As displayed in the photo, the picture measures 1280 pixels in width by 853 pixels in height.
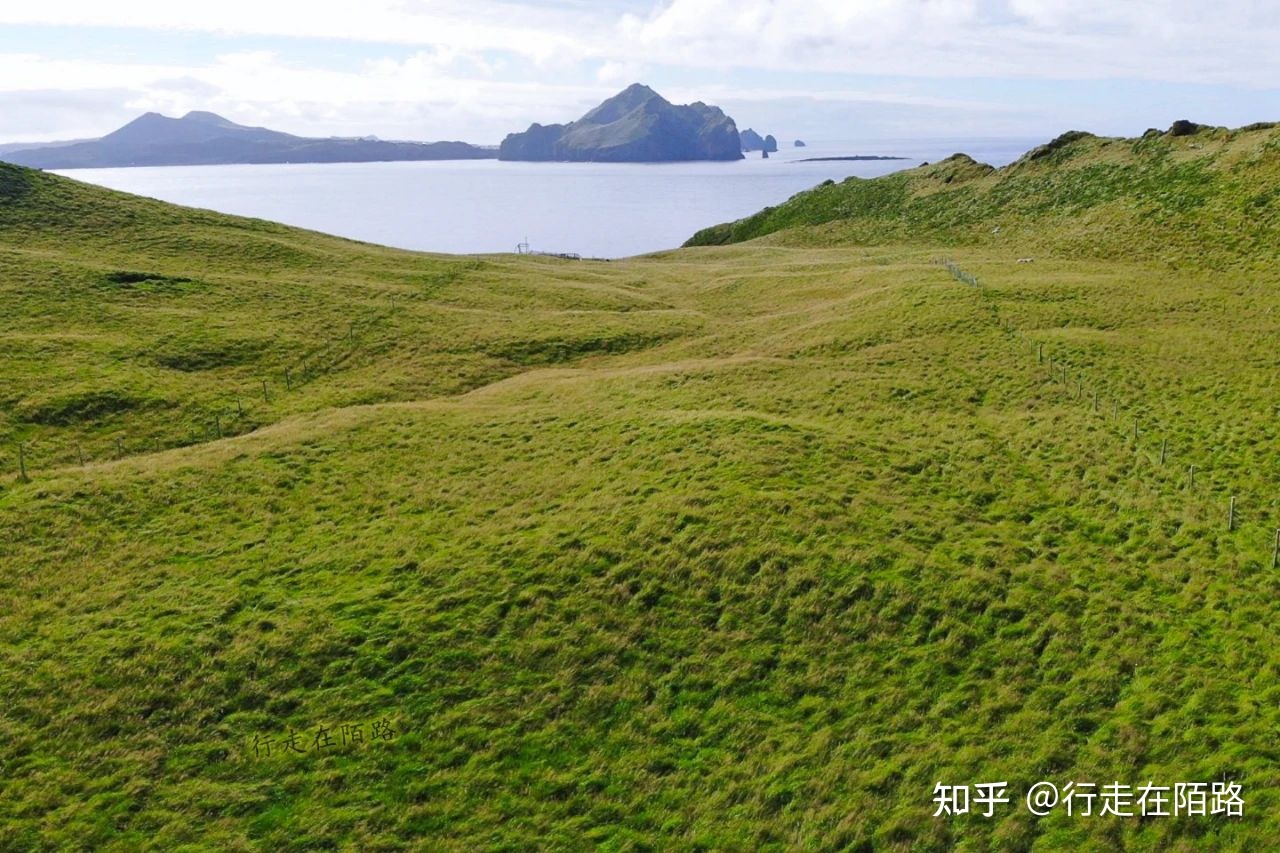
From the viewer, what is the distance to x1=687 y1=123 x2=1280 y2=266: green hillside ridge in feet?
212

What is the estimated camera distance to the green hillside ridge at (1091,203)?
6456 centimetres

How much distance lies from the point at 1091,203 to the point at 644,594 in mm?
83583

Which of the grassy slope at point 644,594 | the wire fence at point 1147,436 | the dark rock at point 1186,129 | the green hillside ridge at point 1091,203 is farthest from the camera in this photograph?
the dark rock at point 1186,129

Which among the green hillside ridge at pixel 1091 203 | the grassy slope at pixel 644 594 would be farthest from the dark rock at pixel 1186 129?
the grassy slope at pixel 644 594

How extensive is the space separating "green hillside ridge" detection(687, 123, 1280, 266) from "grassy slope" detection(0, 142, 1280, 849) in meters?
24.7

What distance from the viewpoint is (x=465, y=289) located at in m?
65.8

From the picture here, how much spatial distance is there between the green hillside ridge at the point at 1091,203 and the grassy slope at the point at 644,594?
80.9ft

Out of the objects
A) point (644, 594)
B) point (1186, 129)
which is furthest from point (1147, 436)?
point (1186, 129)

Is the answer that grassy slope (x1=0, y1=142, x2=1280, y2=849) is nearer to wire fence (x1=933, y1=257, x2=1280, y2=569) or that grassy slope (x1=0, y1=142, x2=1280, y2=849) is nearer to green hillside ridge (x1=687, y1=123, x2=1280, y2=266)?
wire fence (x1=933, y1=257, x2=1280, y2=569)

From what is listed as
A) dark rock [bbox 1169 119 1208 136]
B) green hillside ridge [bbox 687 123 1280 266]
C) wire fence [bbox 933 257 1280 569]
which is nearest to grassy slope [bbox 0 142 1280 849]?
Result: wire fence [bbox 933 257 1280 569]

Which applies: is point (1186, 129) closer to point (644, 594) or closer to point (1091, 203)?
point (1091, 203)

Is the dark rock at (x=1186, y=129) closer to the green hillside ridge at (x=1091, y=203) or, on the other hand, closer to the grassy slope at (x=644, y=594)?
the green hillside ridge at (x=1091, y=203)

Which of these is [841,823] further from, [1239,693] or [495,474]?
[495,474]

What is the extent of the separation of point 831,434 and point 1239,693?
1608cm
